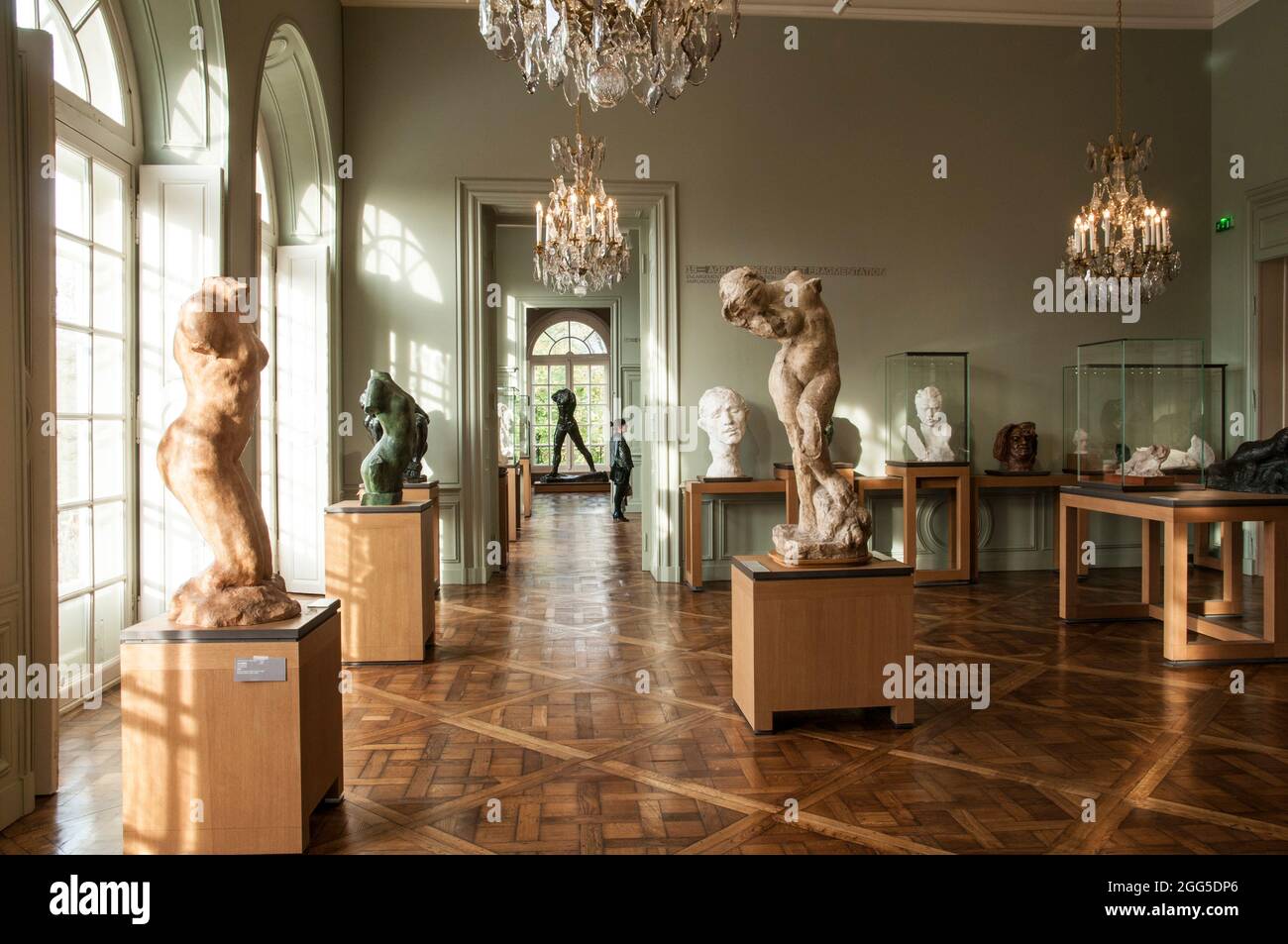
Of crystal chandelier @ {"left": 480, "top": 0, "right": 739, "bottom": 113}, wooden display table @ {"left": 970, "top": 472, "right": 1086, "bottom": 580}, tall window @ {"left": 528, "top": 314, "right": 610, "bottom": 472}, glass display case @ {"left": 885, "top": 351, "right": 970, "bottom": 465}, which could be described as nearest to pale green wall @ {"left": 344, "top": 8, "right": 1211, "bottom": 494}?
glass display case @ {"left": 885, "top": 351, "right": 970, "bottom": 465}

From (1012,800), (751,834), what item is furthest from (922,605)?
(751,834)

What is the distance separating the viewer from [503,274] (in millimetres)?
15914

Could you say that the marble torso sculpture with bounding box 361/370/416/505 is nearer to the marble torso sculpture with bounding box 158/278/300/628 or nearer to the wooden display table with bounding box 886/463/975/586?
the marble torso sculpture with bounding box 158/278/300/628

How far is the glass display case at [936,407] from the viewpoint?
343 inches

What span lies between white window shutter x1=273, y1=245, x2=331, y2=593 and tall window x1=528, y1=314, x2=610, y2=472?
13.2m

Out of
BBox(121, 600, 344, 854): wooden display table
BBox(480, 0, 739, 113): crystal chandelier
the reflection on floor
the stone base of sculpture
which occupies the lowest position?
the reflection on floor

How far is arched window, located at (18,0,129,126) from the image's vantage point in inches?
181

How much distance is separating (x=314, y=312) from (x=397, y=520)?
11.0ft

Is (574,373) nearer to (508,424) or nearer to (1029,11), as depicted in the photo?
(508,424)

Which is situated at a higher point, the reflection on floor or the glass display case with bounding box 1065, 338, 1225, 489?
the glass display case with bounding box 1065, 338, 1225, 489

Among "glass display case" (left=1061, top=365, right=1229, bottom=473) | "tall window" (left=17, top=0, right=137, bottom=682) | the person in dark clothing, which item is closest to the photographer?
"tall window" (left=17, top=0, right=137, bottom=682)

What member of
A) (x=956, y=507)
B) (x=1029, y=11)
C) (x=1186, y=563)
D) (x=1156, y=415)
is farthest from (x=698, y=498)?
(x=1029, y=11)

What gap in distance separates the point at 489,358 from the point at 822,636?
222 inches

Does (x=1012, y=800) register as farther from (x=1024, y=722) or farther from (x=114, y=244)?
(x=114, y=244)
